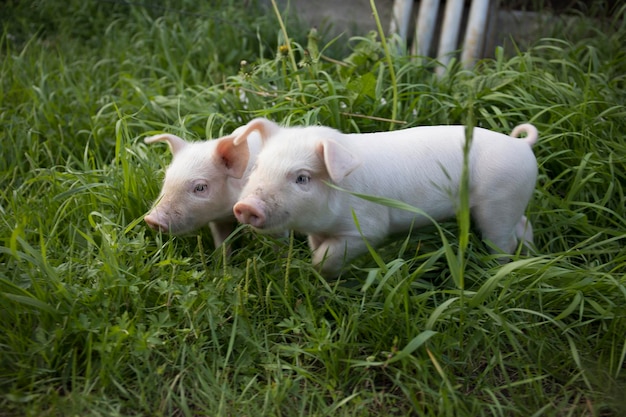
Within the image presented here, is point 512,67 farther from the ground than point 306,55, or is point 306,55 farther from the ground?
point 306,55

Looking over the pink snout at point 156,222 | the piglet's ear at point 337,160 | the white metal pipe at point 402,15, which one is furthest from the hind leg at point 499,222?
the white metal pipe at point 402,15

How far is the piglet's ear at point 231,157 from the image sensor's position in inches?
120

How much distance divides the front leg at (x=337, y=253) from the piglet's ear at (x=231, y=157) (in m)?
0.52

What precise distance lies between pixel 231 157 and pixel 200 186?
0.19m

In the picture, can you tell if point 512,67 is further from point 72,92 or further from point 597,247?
point 72,92

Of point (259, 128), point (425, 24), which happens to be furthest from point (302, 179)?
point (425, 24)

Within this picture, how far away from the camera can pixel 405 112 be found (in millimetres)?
3893

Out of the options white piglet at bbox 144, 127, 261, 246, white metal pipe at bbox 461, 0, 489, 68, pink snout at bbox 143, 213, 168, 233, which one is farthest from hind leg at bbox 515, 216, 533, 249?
white metal pipe at bbox 461, 0, 489, 68

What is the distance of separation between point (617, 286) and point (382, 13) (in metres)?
3.49

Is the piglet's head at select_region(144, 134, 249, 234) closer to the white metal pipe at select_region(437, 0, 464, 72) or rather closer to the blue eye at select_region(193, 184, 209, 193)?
the blue eye at select_region(193, 184, 209, 193)

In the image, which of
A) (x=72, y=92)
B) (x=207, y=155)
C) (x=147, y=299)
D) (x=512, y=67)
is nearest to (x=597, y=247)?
(x=512, y=67)

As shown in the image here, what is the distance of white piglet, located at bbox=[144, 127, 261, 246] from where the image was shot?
300 cm

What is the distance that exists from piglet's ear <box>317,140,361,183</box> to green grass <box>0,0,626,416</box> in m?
0.39

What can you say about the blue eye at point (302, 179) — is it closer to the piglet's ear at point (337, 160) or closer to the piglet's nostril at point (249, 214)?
the piglet's ear at point (337, 160)
